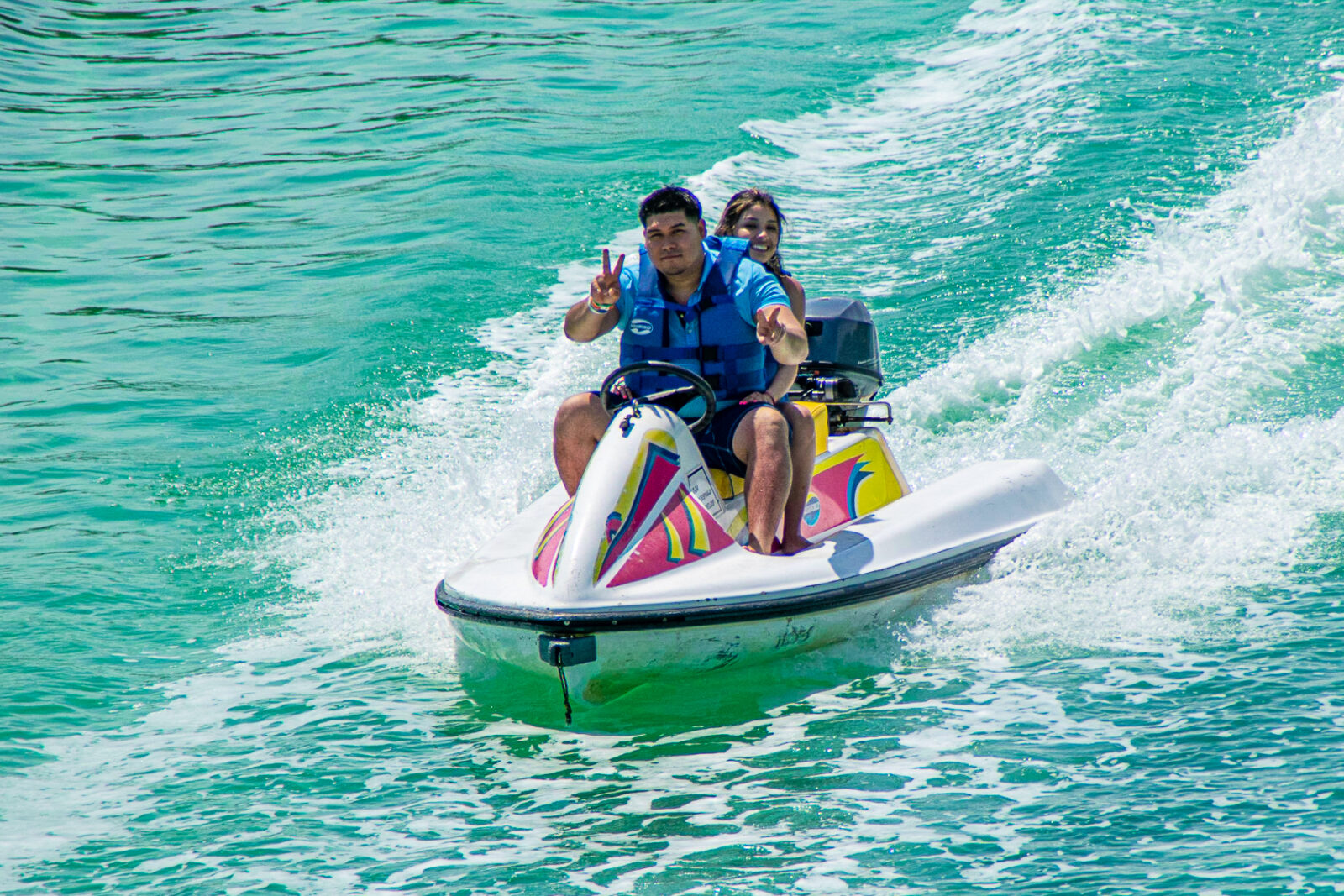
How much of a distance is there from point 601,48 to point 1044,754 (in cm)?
1146

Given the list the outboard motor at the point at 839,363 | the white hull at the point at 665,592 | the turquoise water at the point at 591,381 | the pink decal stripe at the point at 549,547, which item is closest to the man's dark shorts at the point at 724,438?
the white hull at the point at 665,592

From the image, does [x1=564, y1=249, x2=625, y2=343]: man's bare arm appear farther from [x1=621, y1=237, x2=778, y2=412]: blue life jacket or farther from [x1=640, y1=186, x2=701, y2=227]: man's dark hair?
[x1=640, y1=186, x2=701, y2=227]: man's dark hair

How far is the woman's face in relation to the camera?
5.46m

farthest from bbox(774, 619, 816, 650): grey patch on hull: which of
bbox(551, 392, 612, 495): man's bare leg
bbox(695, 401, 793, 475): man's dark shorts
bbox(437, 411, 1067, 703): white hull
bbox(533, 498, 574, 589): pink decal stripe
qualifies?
bbox(551, 392, 612, 495): man's bare leg

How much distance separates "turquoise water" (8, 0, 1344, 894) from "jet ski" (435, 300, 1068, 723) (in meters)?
0.16

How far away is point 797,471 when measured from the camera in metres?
4.79

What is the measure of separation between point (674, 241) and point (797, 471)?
913 mm

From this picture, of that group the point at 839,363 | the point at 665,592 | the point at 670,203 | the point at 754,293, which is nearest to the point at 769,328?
the point at 754,293

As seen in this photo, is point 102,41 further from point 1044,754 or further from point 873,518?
point 1044,754

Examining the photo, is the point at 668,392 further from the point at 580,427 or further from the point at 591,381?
the point at 591,381

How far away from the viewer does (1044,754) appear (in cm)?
379

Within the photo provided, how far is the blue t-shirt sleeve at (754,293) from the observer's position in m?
4.72

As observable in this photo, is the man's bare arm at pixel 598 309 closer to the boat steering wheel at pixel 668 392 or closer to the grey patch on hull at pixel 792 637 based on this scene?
the boat steering wheel at pixel 668 392

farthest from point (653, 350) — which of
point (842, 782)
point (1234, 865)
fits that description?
point (1234, 865)
